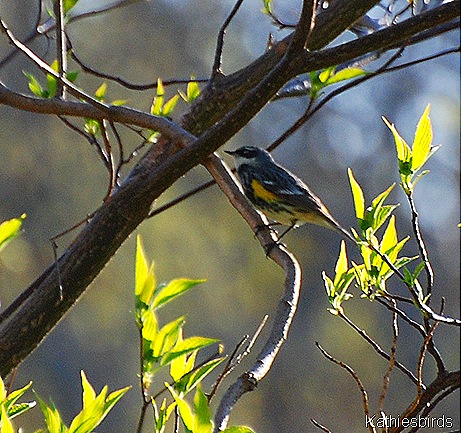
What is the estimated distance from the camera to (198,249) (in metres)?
11.3

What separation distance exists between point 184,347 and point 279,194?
2530 millimetres

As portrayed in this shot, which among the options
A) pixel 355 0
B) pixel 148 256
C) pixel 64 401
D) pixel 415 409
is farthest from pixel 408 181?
pixel 148 256

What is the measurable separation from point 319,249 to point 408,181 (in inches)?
403

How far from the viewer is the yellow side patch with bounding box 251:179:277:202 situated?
3863 millimetres

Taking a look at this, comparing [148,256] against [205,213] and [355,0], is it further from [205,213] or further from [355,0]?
[355,0]

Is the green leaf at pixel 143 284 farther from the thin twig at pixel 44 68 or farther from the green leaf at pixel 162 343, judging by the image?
the thin twig at pixel 44 68

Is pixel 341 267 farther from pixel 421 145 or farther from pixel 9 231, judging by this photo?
pixel 9 231

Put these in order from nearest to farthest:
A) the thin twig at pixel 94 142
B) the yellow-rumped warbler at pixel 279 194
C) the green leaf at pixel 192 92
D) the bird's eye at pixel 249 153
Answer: the thin twig at pixel 94 142 → the green leaf at pixel 192 92 → the yellow-rumped warbler at pixel 279 194 → the bird's eye at pixel 249 153

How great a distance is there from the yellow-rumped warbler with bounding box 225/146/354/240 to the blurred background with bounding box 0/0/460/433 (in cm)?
478

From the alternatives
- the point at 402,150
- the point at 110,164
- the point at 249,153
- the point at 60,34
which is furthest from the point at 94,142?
the point at 249,153

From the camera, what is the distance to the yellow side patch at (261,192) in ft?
12.7

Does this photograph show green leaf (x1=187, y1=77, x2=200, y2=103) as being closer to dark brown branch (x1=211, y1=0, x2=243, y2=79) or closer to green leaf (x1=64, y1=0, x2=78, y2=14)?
dark brown branch (x1=211, y1=0, x2=243, y2=79)

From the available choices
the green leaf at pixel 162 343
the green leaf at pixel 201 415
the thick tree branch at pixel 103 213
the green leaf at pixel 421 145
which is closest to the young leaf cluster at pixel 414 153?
the green leaf at pixel 421 145

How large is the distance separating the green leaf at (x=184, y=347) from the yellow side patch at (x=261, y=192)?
8.20 ft
